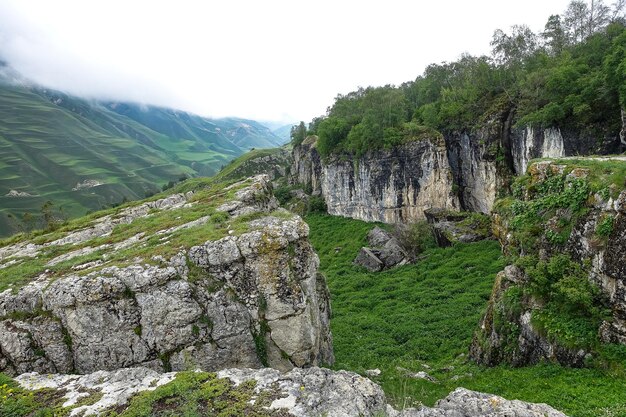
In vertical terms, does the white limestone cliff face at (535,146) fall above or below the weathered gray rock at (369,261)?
above

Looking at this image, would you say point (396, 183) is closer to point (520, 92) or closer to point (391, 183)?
point (391, 183)

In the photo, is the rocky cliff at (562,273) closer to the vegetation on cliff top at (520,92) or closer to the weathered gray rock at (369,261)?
the vegetation on cliff top at (520,92)

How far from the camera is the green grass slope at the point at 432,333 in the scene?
1308 centimetres

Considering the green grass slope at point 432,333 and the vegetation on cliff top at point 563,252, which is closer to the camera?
the green grass slope at point 432,333

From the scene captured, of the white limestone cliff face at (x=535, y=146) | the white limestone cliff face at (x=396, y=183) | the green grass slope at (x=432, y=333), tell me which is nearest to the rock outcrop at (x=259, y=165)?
the white limestone cliff face at (x=396, y=183)

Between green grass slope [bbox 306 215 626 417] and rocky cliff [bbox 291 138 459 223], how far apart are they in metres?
8.31

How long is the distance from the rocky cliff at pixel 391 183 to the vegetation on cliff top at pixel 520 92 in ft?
8.38

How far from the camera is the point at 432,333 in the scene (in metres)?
27.6

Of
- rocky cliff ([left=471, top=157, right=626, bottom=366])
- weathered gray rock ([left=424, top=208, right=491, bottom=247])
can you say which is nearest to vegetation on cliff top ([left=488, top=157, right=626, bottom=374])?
rocky cliff ([left=471, top=157, right=626, bottom=366])

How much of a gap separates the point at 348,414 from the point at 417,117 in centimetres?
Answer: 6444

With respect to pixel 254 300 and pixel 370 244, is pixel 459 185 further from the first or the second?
pixel 254 300

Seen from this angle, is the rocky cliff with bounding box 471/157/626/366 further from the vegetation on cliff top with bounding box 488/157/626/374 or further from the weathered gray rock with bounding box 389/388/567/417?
the weathered gray rock with bounding box 389/388/567/417

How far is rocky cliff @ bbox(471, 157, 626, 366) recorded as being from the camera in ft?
48.4

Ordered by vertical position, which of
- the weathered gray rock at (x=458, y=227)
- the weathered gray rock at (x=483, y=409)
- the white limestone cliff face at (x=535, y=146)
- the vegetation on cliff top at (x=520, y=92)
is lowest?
the weathered gray rock at (x=458, y=227)
